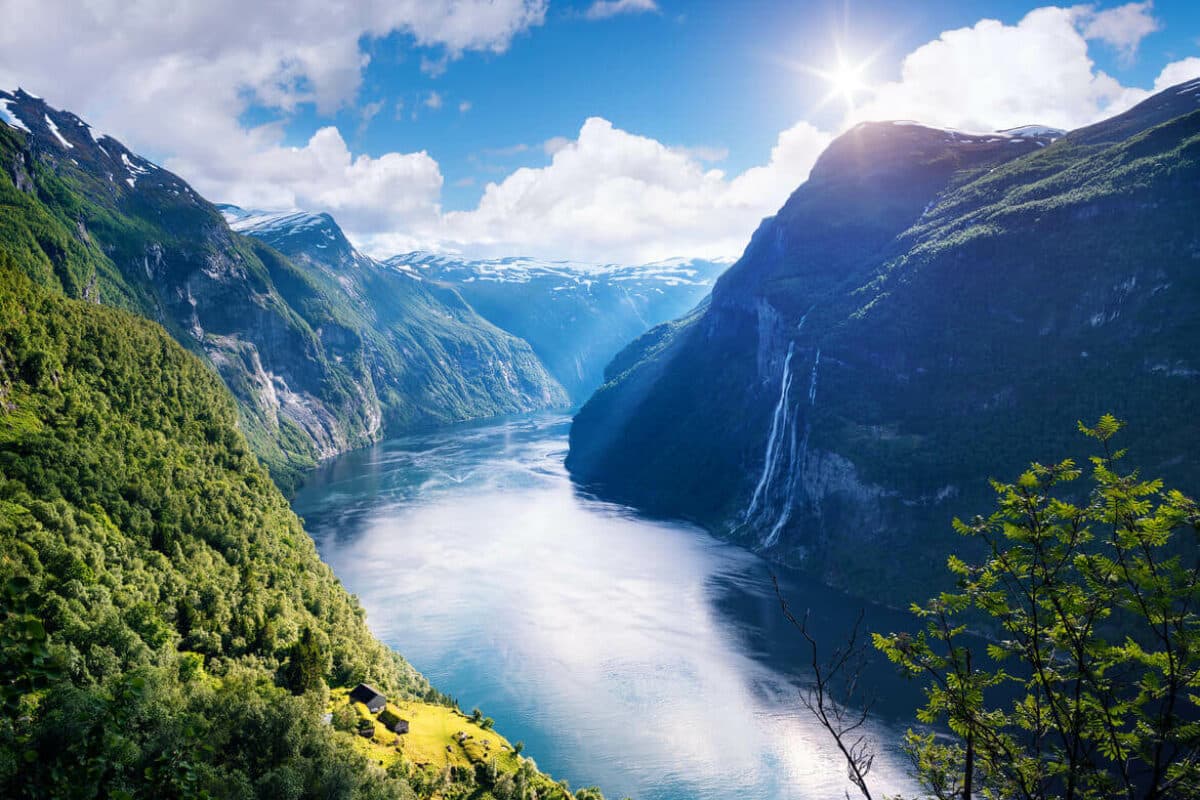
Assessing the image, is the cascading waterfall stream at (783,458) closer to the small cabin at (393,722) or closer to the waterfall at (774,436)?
the waterfall at (774,436)

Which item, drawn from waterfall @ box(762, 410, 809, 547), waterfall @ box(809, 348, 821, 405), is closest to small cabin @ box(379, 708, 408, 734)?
waterfall @ box(762, 410, 809, 547)

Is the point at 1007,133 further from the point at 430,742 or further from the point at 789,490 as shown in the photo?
the point at 430,742

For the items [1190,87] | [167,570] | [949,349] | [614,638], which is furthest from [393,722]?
[1190,87]

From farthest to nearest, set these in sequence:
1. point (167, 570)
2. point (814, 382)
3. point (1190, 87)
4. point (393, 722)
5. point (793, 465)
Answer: point (1190, 87) → point (814, 382) → point (793, 465) → point (167, 570) → point (393, 722)

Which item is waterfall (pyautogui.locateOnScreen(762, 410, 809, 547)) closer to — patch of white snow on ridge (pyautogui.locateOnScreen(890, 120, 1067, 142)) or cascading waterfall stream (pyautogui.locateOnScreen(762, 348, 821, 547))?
cascading waterfall stream (pyautogui.locateOnScreen(762, 348, 821, 547))

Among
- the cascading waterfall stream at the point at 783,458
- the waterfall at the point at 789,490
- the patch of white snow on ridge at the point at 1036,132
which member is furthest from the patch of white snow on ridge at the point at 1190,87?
the waterfall at the point at 789,490
